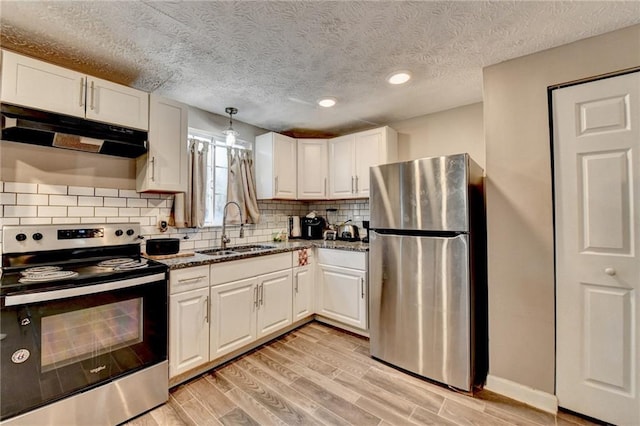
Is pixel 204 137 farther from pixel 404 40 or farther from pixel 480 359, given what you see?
pixel 480 359

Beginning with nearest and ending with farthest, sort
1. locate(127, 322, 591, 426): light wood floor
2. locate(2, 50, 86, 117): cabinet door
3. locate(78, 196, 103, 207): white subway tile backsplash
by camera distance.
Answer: locate(2, 50, 86, 117): cabinet door < locate(127, 322, 591, 426): light wood floor < locate(78, 196, 103, 207): white subway tile backsplash

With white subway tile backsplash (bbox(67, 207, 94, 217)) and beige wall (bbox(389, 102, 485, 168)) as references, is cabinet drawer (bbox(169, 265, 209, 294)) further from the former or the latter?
beige wall (bbox(389, 102, 485, 168))

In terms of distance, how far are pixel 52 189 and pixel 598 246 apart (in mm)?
3561

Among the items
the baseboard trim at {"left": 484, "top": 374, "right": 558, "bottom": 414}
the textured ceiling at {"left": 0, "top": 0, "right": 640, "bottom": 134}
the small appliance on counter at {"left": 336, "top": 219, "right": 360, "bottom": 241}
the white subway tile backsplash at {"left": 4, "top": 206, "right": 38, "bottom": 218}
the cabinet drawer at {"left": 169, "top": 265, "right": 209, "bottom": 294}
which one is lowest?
the baseboard trim at {"left": 484, "top": 374, "right": 558, "bottom": 414}

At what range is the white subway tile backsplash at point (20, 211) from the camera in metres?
1.72

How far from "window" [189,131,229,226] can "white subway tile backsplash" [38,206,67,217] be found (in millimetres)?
1091

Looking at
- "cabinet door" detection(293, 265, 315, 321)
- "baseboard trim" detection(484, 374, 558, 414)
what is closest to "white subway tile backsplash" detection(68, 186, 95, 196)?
"cabinet door" detection(293, 265, 315, 321)

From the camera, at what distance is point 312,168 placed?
3428mm

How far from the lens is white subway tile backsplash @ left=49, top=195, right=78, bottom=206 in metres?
1.88

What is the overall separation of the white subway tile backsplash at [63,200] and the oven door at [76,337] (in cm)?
84

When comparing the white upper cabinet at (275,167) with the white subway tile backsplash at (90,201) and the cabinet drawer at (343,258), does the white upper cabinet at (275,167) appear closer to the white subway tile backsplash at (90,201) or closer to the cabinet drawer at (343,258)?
the cabinet drawer at (343,258)

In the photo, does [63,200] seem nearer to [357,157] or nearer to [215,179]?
[215,179]

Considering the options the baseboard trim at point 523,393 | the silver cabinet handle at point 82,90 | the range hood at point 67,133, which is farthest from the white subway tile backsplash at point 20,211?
the baseboard trim at point 523,393

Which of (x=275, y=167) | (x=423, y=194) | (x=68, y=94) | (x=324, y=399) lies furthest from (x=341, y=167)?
(x=68, y=94)
